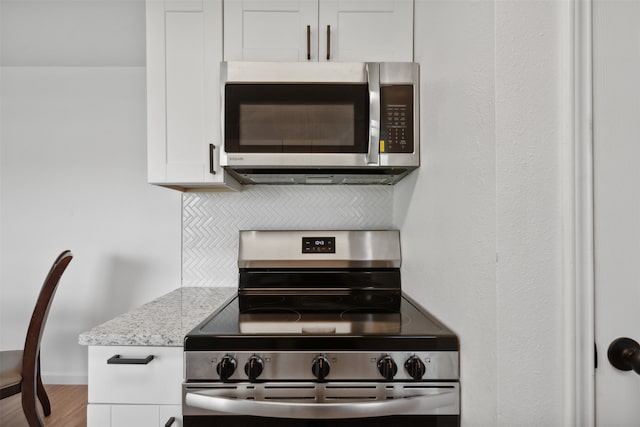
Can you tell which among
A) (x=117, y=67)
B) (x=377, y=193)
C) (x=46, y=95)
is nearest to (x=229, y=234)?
(x=377, y=193)

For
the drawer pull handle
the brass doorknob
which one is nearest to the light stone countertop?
the drawer pull handle

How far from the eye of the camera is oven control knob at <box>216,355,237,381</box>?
40.3 inches

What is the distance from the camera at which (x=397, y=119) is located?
1.41m

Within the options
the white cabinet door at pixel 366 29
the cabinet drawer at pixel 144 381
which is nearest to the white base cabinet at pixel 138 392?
the cabinet drawer at pixel 144 381

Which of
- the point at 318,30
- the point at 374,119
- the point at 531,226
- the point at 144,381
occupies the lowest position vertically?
the point at 144,381

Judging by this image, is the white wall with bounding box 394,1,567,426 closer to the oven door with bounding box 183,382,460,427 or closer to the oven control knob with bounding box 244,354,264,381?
the oven door with bounding box 183,382,460,427

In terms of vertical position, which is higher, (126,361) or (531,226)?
(531,226)

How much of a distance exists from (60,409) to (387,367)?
90.3 inches

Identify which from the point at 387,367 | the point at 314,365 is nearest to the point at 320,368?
the point at 314,365

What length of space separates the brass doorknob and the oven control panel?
37 cm

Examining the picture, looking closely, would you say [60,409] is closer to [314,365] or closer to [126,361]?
[126,361]

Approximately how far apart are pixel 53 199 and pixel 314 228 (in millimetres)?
1937

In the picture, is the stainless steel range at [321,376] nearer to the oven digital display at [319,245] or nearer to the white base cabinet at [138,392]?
the white base cabinet at [138,392]

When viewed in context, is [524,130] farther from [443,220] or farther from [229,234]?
[229,234]
